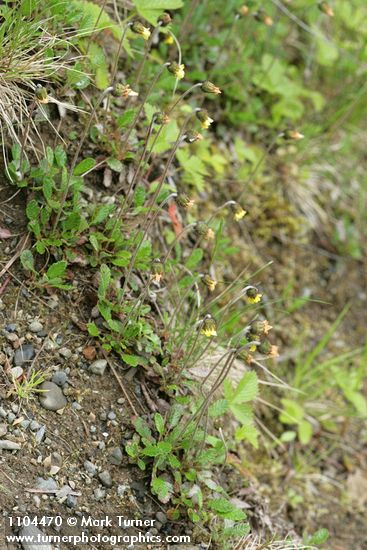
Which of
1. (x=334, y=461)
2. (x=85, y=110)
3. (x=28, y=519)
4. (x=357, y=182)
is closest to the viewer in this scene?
(x=28, y=519)

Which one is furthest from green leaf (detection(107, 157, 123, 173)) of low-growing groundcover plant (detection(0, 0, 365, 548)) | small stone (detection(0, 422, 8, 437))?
small stone (detection(0, 422, 8, 437))

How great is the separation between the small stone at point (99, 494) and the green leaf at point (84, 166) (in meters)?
1.29

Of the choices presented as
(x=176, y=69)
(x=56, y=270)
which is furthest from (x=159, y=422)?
(x=176, y=69)

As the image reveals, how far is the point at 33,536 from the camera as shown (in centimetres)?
240

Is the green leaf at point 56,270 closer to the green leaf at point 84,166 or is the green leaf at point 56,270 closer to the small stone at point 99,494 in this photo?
the green leaf at point 84,166

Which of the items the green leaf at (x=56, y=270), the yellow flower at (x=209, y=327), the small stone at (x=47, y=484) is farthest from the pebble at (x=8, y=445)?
the yellow flower at (x=209, y=327)

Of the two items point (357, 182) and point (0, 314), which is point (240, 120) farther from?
point (0, 314)

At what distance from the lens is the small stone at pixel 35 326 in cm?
289

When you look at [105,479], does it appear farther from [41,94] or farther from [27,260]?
[41,94]

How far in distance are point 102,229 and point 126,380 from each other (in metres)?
0.66

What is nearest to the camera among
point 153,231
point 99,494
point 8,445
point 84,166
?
point 8,445

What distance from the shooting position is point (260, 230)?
454 centimetres

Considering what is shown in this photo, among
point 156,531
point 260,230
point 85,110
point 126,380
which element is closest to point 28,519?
point 156,531

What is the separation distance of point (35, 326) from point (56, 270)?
23 cm
